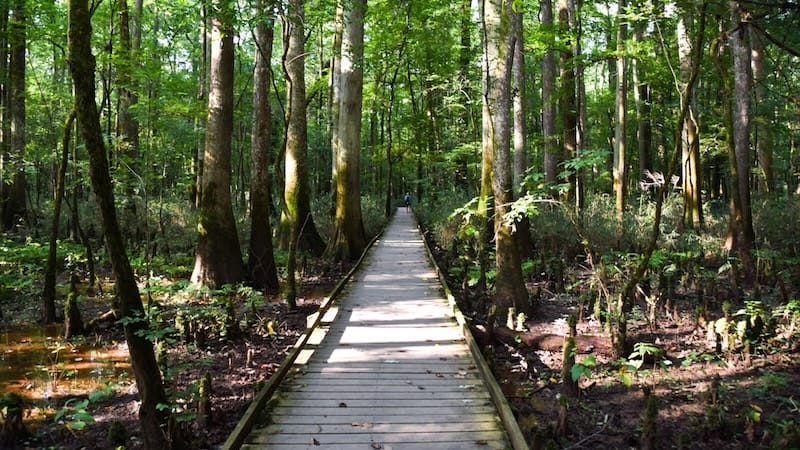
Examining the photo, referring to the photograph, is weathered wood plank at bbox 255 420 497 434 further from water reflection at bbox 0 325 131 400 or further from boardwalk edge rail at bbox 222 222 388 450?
water reflection at bbox 0 325 131 400

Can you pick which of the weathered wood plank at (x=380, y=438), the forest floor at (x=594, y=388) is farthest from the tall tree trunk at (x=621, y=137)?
the weathered wood plank at (x=380, y=438)

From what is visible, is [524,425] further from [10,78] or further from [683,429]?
[10,78]

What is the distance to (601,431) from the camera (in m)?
4.47

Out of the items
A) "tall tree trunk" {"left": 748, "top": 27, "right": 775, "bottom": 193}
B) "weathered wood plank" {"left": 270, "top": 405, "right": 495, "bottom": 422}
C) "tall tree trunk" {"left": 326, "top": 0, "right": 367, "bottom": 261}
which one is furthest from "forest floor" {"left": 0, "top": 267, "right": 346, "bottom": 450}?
"tall tree trunk" {"left": 748, "top": 27, "right": 775, "bottom": 193}

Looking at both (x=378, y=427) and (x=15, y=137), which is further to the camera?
(x=15, y=137)

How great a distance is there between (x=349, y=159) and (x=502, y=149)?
723cm

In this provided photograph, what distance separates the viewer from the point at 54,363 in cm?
649

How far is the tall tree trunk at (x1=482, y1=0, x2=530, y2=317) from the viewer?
24.8 feet

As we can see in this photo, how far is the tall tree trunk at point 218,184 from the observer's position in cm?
949

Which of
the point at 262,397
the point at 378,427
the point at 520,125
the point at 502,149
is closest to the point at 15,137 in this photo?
the point at 520,125

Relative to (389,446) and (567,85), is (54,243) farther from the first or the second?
(567,85)

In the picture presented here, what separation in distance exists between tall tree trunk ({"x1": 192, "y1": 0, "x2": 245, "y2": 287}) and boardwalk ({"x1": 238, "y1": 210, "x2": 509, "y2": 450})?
2511 mm

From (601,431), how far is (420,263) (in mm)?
9304

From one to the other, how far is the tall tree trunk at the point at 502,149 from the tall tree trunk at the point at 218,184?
15.3 ft
